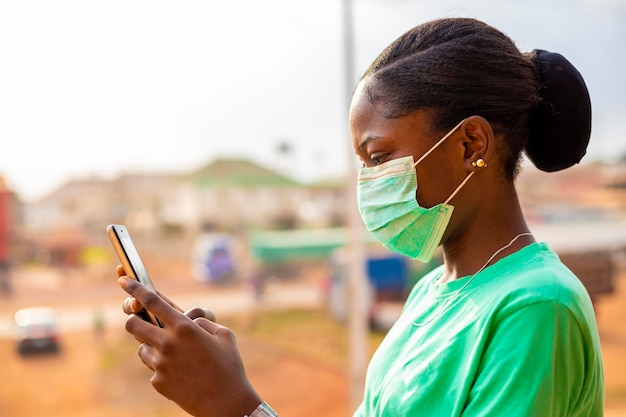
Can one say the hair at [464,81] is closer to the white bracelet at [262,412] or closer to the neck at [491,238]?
the neck at [491,238]

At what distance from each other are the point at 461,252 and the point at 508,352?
0.26 meters

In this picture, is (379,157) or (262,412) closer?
(262,412)

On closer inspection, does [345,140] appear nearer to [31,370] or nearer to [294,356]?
[294,356]

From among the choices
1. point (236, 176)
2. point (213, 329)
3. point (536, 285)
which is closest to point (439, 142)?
point (536, 285)

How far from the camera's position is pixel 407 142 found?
947 mm

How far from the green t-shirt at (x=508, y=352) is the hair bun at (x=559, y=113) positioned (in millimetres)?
172

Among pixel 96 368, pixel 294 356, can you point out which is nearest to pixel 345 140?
pixel 294 356

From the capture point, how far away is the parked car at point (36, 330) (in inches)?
186

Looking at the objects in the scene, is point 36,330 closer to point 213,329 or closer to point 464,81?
point 213,329

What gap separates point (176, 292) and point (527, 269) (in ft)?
15.8

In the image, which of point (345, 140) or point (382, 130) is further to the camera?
point (345, 140)

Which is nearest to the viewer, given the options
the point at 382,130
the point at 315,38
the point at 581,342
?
the point at 581,342

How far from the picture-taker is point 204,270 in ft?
18.4

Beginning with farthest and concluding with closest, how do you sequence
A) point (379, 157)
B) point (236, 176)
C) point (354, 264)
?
1. point (236, 176)
2. point (354, 264)
3. point (379, 157)
